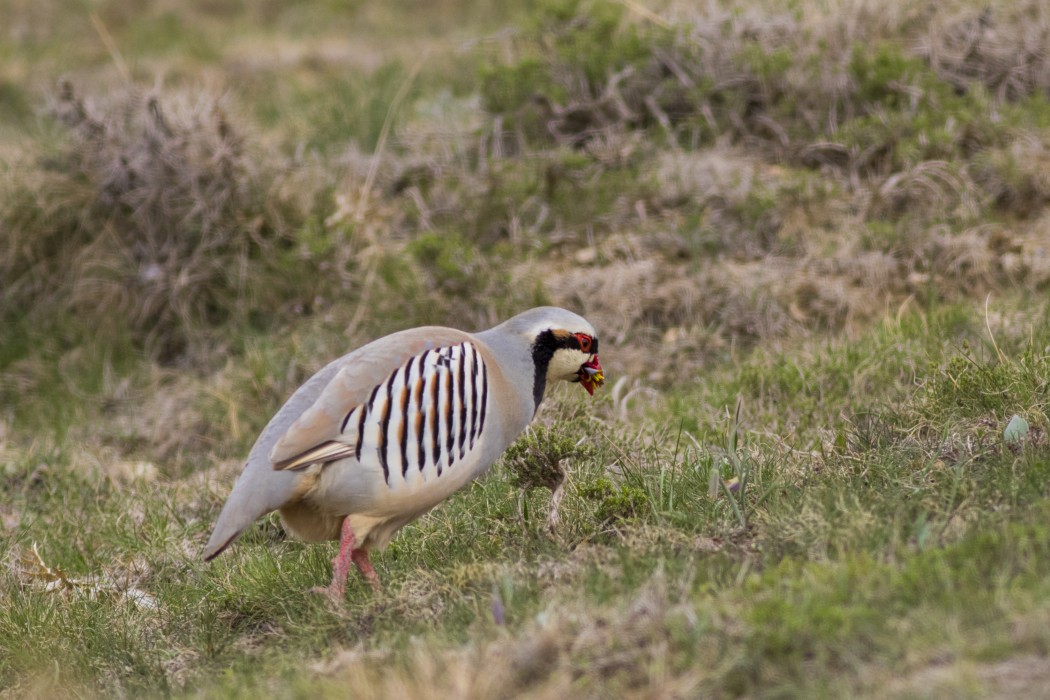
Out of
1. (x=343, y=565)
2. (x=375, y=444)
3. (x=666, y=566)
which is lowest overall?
(x=343, y=565)

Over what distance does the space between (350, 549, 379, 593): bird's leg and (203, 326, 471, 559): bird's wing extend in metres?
0.39

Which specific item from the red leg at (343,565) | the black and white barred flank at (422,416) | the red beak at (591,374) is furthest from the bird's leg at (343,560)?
the red beak at (591,374)

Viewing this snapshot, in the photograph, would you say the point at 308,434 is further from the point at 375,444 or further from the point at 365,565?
the point at 365,565

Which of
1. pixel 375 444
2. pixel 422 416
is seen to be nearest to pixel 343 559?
pixel 375 444

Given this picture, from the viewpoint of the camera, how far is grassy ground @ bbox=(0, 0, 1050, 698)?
3551 mm

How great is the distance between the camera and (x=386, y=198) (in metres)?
8.66

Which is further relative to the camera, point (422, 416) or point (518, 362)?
point (518, 362)

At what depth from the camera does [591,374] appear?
5070 millimetres

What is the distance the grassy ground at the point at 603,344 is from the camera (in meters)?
3.55

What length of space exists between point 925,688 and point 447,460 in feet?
6.29

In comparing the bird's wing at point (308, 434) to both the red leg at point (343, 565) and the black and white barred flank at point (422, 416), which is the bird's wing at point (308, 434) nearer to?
the black and white barred flank at point (422, 416)

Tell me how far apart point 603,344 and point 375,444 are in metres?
3.14

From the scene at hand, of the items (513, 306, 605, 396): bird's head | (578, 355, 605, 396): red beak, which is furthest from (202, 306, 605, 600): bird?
(578, 355, 605, 396): red beak

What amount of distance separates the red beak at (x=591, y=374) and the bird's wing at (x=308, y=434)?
637 millimetres
